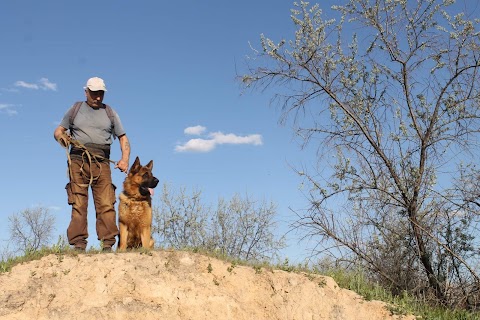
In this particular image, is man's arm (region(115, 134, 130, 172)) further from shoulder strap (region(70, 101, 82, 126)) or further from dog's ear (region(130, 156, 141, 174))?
shoulder strap (region(70, 101, 82, 126))

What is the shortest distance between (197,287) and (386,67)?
6.72 metres

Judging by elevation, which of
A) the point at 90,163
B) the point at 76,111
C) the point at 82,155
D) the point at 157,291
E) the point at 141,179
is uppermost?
the point at 76,111

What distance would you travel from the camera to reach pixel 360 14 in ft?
38.5

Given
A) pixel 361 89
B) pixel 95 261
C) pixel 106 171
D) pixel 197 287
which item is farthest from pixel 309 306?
pixel 361 89

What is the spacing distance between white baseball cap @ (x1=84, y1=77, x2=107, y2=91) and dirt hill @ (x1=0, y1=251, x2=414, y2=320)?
9.68ft

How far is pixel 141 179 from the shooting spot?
907 centimetres

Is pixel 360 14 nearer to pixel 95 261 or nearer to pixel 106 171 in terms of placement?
pixel 106 171

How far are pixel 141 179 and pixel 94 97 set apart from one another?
1.82 m

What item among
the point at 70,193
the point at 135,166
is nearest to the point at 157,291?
the point at 135,166

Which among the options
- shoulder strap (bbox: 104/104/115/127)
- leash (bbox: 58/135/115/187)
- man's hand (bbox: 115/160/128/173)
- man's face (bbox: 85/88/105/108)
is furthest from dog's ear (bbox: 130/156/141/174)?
man's face (bbox: 85/88/105/108)

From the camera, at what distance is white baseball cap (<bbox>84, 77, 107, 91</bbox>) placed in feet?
30.9

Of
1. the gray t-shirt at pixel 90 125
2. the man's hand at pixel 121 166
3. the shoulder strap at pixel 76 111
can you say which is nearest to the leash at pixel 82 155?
the gray t-shirt at pixel 90 125

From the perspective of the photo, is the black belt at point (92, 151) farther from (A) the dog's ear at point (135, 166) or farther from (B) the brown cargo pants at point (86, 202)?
(A) the dog's ear at point (135, 166)

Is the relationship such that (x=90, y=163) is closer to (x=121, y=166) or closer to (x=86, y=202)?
(x=121, y=166)
